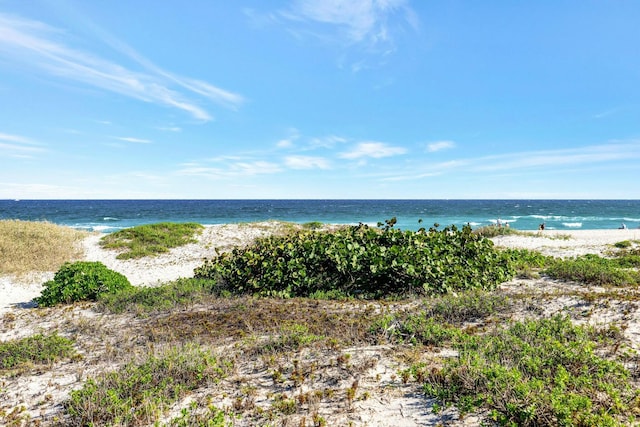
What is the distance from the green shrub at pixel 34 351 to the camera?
609cm

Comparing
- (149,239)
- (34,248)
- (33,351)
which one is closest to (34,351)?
(33,351)

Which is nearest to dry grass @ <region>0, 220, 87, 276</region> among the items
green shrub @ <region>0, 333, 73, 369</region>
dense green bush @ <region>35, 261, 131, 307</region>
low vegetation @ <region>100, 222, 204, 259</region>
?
low vegetation @ <region>100, 222, 204, 259</region>

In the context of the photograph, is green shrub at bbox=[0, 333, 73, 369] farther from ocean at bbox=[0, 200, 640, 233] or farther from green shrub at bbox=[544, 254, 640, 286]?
ocean at bbox=[0, 200, 640, 233]

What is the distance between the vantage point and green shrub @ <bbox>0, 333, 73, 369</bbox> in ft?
20.0

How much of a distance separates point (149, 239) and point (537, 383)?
23.9 m

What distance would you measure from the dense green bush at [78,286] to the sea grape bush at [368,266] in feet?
10.8

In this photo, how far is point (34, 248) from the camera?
19250 millimetres

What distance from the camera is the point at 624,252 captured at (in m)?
17.5

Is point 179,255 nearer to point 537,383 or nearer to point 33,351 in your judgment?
point 33,351

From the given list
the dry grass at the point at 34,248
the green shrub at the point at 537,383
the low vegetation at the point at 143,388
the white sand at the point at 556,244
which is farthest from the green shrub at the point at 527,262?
the dry grass at the point at 34,248

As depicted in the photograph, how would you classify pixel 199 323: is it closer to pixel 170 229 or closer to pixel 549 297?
pixel 549 297

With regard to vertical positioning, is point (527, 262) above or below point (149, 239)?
above

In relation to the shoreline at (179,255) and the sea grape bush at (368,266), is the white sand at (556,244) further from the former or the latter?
the sea grape bush at (368,266)

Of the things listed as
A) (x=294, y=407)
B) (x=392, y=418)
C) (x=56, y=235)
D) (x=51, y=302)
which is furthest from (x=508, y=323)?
(x=56, y=235)
